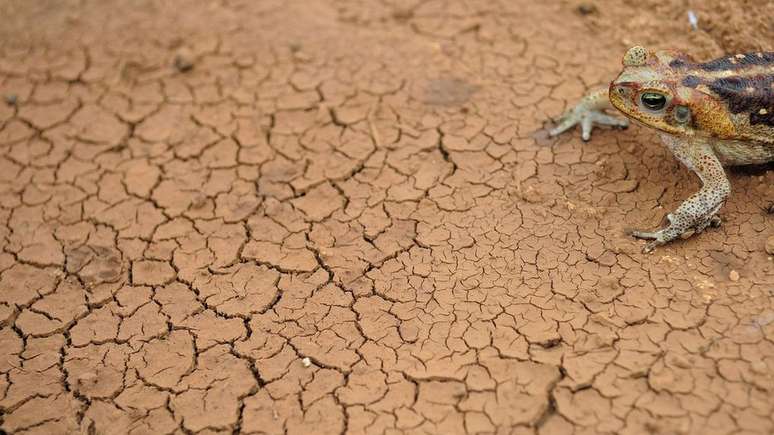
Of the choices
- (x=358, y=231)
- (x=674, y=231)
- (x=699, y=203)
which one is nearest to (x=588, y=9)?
(x=699, y=203)

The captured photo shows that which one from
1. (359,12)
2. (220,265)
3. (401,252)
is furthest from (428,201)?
(359,12)

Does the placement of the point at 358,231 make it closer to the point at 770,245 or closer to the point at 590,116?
the point at 590,116

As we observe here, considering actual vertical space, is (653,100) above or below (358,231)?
above

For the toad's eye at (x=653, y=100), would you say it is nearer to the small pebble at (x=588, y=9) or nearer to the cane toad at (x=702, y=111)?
the cane toad at (x=702, y=111)

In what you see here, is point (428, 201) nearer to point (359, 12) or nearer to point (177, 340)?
point (177, 340)

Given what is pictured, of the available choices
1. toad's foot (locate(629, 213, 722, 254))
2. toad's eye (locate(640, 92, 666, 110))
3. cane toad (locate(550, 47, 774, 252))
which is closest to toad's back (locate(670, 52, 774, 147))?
cane toad (locate(550, 47, 774, 252))
